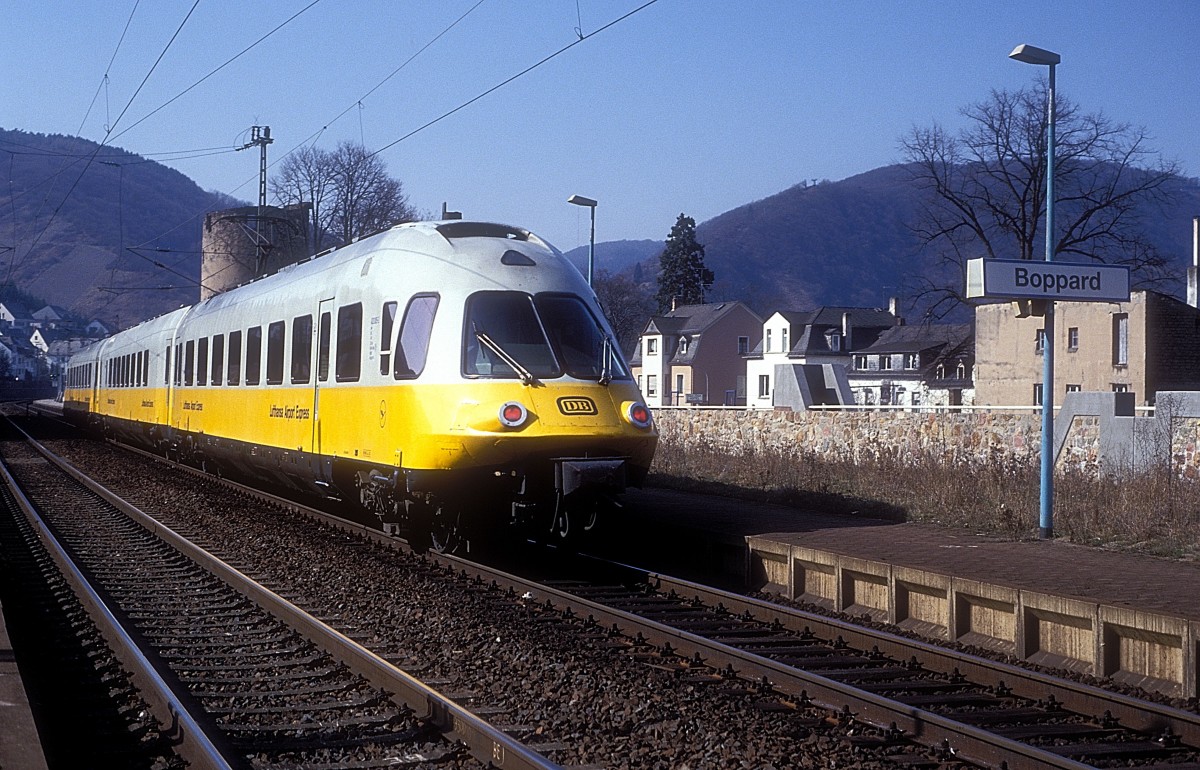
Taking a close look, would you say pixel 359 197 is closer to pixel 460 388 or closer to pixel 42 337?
pixel 460 388

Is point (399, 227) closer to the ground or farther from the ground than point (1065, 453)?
farther from the ground

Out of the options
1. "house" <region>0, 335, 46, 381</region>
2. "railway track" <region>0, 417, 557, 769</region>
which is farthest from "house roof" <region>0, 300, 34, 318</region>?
"railway track" <region>0, 417, 557, 769</region>

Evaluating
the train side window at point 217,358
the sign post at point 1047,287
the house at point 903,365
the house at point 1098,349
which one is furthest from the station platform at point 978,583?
the house at point 903,365

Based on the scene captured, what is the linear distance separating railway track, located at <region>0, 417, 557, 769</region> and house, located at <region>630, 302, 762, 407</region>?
73002 mm

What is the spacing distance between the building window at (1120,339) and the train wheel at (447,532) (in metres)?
37.5

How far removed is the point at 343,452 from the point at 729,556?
432 cm

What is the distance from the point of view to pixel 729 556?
43.5ft

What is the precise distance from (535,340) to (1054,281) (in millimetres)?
5827

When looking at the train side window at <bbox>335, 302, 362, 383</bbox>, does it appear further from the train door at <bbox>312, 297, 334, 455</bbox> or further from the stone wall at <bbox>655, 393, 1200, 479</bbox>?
the stone wall at <bbox>655, 393, 1200, 479</bbox>

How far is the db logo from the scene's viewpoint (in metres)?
11.5

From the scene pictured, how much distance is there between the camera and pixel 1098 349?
152 feet

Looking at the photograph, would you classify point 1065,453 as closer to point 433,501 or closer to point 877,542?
point 877,542

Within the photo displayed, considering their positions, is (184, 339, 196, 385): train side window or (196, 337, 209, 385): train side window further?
(184, 339, 196, 385): train side window

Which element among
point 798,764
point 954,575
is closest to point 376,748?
point 798,764
